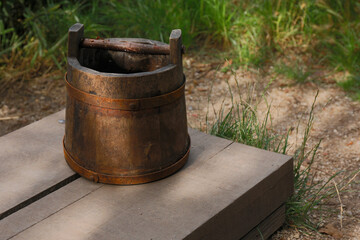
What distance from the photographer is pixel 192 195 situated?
2498mm

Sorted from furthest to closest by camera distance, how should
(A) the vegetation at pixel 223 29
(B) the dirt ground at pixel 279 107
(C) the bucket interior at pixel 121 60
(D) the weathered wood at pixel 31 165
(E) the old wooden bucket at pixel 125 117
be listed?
1. (A) the vegetation at pixel 223 29
2. (B) the dirt ground at pixel 279 107
3. (C) the bucket interior at pixel 121 60
4. (D) the weathered wood at pixel 31 165
5. (E) the old wooden bucket at pixel 125 117

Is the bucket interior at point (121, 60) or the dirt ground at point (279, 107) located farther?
the dirt ground at point (279, 107)

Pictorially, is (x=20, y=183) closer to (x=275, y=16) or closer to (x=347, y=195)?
(x=347, y=195)

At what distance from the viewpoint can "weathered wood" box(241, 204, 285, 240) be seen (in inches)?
109

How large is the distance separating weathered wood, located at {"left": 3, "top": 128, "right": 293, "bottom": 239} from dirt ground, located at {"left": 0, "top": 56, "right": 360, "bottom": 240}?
713 mm

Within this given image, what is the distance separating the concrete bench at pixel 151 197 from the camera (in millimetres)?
2295

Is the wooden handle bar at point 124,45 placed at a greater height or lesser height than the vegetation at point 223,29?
greater

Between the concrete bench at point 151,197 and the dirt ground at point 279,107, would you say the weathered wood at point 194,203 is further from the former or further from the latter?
the dirt ground at point 279,107

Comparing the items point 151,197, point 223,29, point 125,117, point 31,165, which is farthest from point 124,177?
point 223,29

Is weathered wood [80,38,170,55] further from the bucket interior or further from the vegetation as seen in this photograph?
the vegetation

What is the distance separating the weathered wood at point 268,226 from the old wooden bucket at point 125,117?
502mm

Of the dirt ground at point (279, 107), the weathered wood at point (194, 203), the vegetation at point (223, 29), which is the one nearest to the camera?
the weathered wood at point (194, 203)

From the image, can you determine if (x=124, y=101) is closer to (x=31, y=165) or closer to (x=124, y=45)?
(x=124, y=45)

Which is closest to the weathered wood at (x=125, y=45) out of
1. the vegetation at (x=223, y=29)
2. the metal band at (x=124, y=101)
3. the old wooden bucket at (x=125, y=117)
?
the old wooden bucket at (x=125, y=117)
